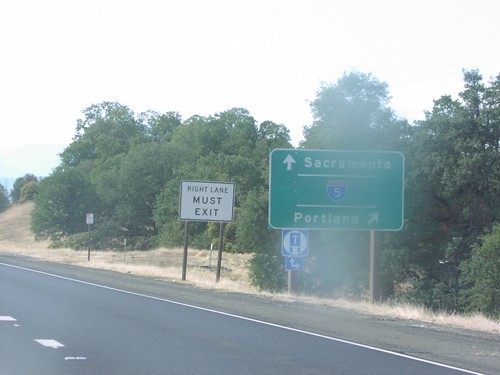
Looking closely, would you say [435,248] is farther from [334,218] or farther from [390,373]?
[390,373]

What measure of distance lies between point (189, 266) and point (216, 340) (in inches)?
1630

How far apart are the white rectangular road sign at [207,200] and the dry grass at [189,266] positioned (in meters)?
2.63

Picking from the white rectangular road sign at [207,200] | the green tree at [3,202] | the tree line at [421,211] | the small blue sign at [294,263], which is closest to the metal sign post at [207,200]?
the white rectangular road sign at [207,200]

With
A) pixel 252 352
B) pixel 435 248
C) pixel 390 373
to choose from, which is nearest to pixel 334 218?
pixel 252 352

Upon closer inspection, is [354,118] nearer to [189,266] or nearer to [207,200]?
[207,200]

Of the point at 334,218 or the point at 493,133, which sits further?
the point at 493,133

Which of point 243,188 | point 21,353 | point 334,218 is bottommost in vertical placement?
point 21,353

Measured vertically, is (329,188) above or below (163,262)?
above

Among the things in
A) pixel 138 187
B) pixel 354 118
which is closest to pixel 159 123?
pixel 138 187

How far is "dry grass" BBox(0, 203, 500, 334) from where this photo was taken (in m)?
19.0

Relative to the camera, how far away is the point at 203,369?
10695 millimetres

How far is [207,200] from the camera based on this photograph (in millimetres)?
33344

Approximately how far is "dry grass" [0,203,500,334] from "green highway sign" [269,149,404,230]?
2244 mm

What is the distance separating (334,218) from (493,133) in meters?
18.3
